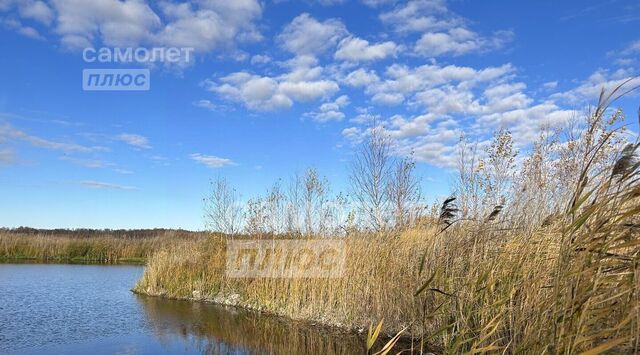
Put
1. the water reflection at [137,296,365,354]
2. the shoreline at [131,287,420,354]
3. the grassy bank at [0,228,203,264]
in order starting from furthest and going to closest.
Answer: the grassy bank at [0,228,203,264], the shoreline at [131,287,420,354], the water reflection at [137,296,365,354]

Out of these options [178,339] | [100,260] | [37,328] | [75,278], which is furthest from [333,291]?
[100,260]

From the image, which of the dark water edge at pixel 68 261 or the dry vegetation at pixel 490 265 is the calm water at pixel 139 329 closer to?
the dry vegetation at pixel 490 265

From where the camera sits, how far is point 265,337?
8.52m

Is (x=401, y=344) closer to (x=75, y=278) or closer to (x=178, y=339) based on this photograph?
(x=178, y=339)

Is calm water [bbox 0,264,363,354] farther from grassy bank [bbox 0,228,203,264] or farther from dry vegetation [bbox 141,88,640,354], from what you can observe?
grassy bank [bbox 0,228,203,264]

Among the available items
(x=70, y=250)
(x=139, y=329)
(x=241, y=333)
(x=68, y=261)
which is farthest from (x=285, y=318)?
(x=70, y=250)

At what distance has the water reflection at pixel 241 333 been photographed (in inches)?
299

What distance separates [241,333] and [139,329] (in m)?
2.24

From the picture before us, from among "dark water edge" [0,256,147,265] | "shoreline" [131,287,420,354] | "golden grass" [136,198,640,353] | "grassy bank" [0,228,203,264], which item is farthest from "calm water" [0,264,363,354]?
"grassy bank" [0,228,203,264]

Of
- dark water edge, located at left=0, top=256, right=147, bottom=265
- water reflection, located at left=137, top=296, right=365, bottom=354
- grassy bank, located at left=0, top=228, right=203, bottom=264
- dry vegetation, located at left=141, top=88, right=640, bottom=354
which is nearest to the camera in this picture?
dry vegetation, located at left=141, top=88, right=640, bottom=354

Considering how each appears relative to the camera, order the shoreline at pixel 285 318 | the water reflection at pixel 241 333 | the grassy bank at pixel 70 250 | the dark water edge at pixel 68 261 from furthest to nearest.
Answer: the grassy bank at pixel 70 250 < the dark water edge at pixel 68 261 < the shoreline at pixel 285 318 < the water reflection at pixel 241 333

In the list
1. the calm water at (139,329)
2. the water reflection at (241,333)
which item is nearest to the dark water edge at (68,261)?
the calm water at (139,329)

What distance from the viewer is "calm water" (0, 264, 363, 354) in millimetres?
7668

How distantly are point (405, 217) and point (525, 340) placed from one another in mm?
7156
